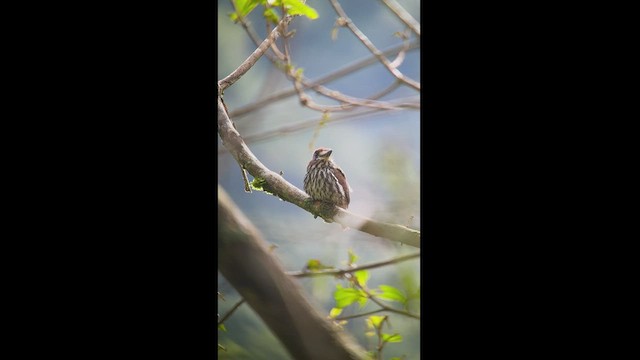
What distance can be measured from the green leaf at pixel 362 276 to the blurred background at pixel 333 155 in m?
0.02

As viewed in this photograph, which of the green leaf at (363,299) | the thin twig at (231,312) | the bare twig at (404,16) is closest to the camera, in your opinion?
the bare twig at (404,16)

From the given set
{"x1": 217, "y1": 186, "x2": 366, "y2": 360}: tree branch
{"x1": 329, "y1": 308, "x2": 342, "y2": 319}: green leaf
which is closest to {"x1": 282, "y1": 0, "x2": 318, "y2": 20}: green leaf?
{"x1": 217, "y1": 186, "x2": 366, "y2": 360}: tree branch

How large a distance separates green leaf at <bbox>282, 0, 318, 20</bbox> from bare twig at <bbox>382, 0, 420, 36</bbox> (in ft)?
0.73

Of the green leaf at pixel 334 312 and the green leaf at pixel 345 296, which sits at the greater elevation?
the green leaf at pixel 345 296

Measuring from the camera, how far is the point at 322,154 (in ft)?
6.12

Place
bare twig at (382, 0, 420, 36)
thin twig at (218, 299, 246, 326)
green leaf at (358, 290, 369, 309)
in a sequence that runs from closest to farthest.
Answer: bare twig at (382, 0, 420, 36), green leaf at (358, 290, 369, 309), thin twig at (218, 299, 246, 326)

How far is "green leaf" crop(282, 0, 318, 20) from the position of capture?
1.78 m

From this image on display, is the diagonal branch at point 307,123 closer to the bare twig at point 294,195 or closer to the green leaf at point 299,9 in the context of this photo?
the bare twig at point 294,195

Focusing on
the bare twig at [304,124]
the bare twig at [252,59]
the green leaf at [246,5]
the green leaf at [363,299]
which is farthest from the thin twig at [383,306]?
the green leaf at [246,5]

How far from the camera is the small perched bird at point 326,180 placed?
1.85 metres

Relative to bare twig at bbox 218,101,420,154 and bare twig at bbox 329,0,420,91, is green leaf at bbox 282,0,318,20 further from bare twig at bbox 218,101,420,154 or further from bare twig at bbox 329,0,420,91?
bare twig at bbox 218,101,420,154
